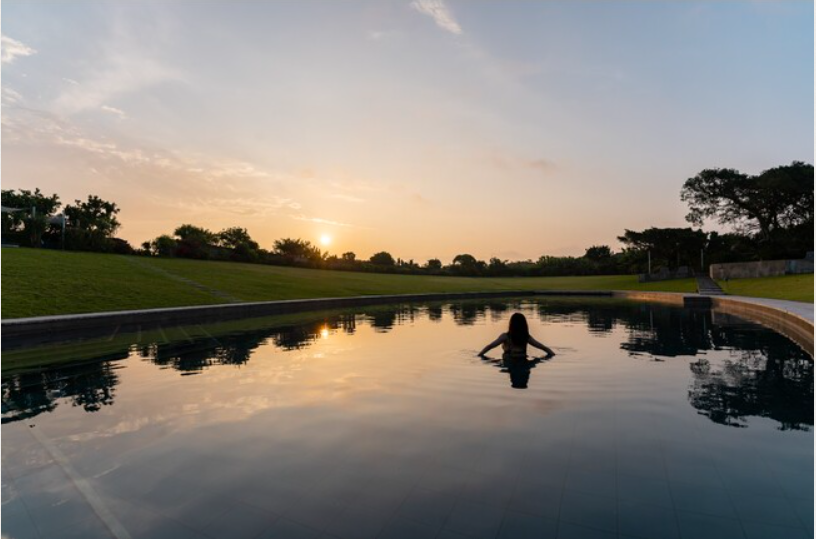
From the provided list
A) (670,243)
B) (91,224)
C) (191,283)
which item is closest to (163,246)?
(91,224)

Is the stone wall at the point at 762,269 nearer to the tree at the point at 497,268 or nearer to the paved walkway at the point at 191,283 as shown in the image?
the tree at the point at 497,268

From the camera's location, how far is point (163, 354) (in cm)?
1137

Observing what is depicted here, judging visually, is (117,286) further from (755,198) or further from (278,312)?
(755,198)

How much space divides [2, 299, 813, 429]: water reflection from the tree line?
3487 cm

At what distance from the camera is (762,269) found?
3878 cm

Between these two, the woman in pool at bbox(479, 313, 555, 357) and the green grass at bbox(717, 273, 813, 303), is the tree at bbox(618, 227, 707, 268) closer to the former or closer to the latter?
the green grass at bbox(717, 273, 813, 303)

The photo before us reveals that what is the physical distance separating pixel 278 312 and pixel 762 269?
43422 mm

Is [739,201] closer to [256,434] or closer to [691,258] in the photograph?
[691,258]

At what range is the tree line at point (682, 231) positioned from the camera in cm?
4194

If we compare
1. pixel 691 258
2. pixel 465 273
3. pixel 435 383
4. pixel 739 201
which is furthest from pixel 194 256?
pixel 739 201

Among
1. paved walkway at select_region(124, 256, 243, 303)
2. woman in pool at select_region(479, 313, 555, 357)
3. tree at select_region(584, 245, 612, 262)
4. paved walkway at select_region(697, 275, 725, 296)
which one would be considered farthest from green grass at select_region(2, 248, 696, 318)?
tree at select_region(584, 245, 612, 262)

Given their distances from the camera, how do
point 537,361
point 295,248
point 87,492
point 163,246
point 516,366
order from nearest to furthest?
point 87,492 → point 516,366 → point 537,361 → point 163,246 → point 295,248

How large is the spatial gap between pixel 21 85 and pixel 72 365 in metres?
12.1

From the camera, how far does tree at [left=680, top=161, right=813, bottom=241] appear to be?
4359 centimetres
